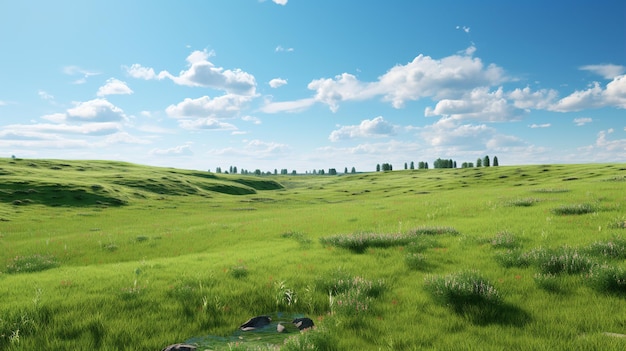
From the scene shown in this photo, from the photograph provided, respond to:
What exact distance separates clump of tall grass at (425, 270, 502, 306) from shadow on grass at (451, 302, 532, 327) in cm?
10

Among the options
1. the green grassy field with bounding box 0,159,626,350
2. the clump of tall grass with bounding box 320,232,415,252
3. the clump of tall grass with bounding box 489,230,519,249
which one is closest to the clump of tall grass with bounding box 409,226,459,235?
the green grassy field with bounding box 0,159,626,350

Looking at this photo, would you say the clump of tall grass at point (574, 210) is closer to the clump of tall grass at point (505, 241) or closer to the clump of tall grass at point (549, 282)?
the clump of tall grass at point (505, 241)

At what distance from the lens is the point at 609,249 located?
8.85 metres

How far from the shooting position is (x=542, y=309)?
Result: 6172 mm

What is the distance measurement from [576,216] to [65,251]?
78.9 ft

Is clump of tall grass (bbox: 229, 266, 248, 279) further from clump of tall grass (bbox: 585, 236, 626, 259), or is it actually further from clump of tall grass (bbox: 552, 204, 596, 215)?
clump of tall grass (bbox: 552, 204, 596, 215)

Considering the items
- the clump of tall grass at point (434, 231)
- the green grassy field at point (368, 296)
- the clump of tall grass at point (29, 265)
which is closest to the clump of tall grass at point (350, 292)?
the green grassy field at point (368, 296)

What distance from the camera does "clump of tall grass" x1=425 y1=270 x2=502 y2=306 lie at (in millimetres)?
6406

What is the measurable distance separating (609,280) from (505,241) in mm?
3952

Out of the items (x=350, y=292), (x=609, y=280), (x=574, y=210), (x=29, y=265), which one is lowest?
(x=29, y=265)

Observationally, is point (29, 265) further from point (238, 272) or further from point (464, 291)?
point (464, 291)

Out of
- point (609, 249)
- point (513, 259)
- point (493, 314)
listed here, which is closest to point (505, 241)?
point (513, 259)

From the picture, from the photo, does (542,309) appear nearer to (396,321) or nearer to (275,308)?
(396,321)

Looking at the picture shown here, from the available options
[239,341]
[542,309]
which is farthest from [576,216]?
[239,341]
